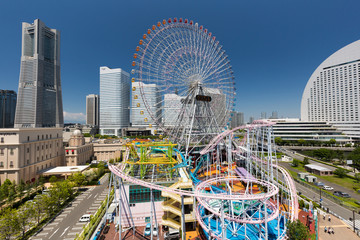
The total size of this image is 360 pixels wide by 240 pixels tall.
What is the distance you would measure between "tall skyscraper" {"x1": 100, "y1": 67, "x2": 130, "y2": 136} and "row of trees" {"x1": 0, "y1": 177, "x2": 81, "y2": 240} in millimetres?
96942

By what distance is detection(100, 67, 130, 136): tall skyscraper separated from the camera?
126 metres

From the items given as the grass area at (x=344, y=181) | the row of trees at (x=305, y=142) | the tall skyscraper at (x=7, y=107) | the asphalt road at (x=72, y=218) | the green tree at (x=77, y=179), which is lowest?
the asphalt road at (x=72, y=218)

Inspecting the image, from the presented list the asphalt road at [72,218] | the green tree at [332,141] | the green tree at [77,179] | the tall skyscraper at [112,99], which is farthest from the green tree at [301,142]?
the tall skyscraper at [112,99]

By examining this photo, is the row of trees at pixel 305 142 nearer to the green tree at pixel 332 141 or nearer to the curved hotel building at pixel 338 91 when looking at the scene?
the green tree at pixel 332 141

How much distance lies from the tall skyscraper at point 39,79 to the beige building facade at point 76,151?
54603 millimetres

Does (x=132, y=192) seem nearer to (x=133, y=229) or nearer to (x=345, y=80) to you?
(x=133, y=229)

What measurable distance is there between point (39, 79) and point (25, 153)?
7217 cm

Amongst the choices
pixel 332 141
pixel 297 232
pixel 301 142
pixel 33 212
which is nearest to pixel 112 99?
pixel 33 212

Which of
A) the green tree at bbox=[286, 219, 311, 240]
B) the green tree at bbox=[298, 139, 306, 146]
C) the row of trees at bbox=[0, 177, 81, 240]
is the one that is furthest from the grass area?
the row of trees at bbox=[0, 177, 81, 240]

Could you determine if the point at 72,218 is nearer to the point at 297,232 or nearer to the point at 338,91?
the point at 297,232

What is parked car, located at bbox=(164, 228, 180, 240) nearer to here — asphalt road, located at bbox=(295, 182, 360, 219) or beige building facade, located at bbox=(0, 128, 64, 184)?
asphalt road, located at bbox=(295, 182, 360, 219)

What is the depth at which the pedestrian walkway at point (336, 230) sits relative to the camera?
21359 mm

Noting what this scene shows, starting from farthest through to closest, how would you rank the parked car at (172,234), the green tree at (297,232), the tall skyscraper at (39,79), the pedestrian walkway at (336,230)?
the tall skyscraper at (39,79) < the pedestrian walkway at (336,230) < the parked car at (172,234) < the green tree at (297,232)

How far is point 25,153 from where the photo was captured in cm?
3712
